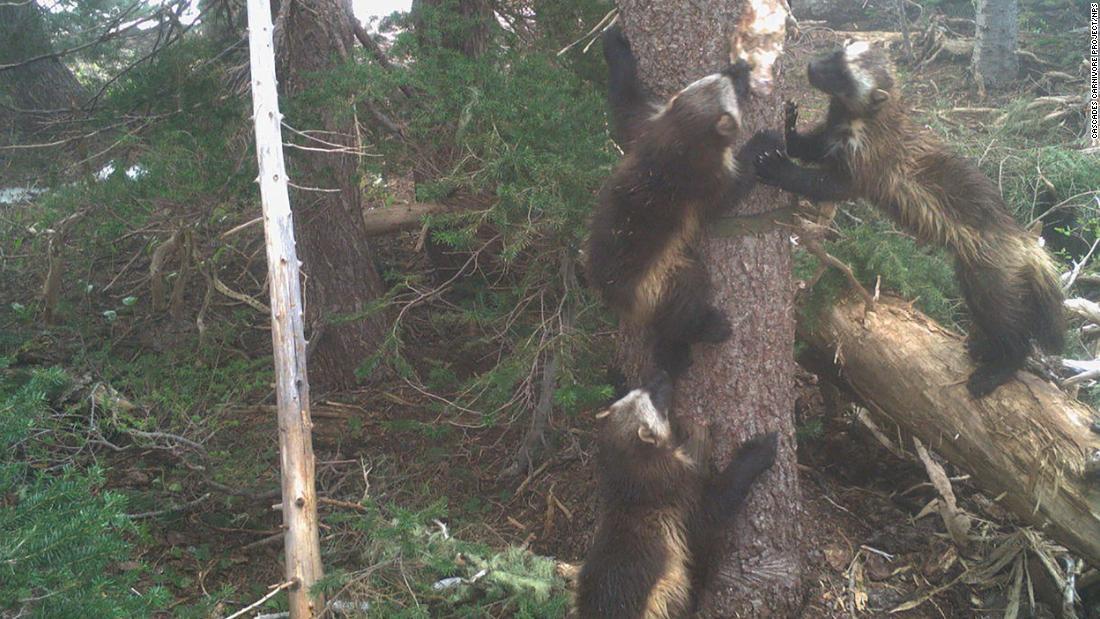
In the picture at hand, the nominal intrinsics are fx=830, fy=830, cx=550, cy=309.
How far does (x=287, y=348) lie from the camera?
15.4ft

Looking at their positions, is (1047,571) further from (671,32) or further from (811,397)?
(671,32)

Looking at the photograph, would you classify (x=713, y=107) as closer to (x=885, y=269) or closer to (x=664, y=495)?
(x=885, y=269)

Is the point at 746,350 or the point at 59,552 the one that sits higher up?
the point at 59,552

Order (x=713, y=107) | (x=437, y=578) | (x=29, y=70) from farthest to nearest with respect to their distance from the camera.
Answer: (x=29, y=70)
(x=437, y=578)
(x=713, y=107)

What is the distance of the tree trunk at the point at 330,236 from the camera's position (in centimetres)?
697

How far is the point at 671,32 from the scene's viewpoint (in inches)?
184

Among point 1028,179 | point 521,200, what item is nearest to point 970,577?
point 521,200

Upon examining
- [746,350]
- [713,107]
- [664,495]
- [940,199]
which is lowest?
[664,495]

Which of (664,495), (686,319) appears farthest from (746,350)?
(664,495)

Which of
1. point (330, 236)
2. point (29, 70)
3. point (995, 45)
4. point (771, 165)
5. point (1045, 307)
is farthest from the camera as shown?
point (995, 45)

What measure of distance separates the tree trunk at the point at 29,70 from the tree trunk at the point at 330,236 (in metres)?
2.08

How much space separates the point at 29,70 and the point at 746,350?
25.8 ft

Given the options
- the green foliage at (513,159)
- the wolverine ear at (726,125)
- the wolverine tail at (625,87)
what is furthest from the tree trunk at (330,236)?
the wolverine ear at (726,125)

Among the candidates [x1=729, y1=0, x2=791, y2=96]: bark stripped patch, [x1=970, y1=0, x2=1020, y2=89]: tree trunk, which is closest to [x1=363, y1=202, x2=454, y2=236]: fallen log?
[x1=729, y1=0, x2=791, y2=96]: bark stripped patch
